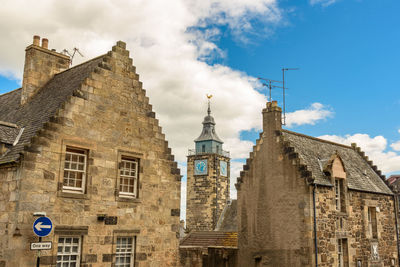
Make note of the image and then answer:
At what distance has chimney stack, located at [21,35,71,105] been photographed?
60.5 feet

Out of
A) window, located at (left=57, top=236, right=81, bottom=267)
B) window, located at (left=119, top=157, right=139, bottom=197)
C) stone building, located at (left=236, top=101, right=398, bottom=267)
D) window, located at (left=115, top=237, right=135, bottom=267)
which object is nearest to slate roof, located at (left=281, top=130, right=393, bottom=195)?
stone building, located at (left=236, top=101, right=398, bottom=267)

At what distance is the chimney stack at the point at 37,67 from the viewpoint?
18438 mm

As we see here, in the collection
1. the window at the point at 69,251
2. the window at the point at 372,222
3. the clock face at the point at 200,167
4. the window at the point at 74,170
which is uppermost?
the clock face at the point at 200,167

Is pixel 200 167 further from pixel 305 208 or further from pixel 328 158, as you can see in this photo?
pixel 305 208

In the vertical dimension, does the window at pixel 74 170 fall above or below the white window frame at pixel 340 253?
above

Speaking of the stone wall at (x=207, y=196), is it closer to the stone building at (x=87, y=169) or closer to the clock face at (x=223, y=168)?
the clock face at (x=223, y=168)

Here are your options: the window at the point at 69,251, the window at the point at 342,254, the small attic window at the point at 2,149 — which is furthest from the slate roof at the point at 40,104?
the window at the point at 342,254

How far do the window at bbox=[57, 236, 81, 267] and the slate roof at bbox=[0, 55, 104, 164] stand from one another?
129 inches

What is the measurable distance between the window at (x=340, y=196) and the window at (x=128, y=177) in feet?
41.4

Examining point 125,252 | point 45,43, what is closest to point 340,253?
point 125,252

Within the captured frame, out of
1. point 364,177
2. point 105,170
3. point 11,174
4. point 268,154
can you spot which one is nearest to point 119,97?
point 105,170

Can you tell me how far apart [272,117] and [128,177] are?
444 inches

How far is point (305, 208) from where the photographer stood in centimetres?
2184

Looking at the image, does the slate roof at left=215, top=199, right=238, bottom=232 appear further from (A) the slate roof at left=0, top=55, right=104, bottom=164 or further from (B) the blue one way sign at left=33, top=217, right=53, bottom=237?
(B) the blue one way sign at left=33, top=217, right=53, bottom=237
